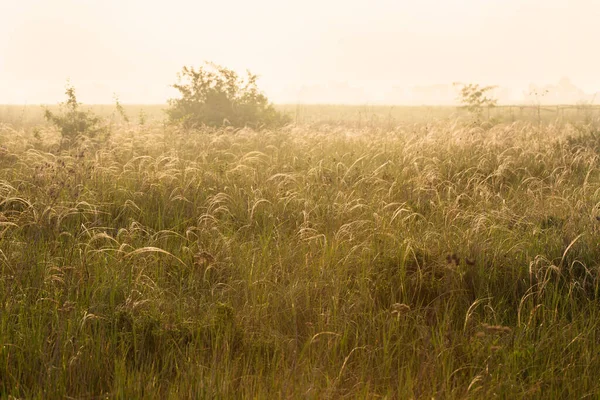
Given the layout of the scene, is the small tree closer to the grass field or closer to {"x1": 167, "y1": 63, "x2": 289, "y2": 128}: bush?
{"x1": 167, "y1": 63, "x2": 289, "y2": 128}: bush

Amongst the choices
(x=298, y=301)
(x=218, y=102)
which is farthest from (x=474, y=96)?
(x=298, y=301)

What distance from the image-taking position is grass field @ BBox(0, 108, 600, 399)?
238cm

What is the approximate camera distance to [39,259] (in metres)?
3.32

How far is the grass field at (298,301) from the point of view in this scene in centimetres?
238

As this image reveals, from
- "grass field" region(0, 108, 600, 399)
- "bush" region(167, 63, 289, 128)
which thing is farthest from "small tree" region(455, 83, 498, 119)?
"grass field" region(0, 108, 600, 399)

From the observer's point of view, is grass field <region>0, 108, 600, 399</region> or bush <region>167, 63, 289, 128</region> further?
bush <region>167, 63, 289, 128</region>

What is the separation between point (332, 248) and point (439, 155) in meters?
3.85

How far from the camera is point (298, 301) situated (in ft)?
10.2

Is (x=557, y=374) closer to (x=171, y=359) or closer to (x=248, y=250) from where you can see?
(x=171, y=359)

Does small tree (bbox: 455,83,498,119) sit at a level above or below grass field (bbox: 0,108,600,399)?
above

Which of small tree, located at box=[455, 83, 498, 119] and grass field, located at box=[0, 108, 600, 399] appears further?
small tree, located at box=[455, 83, 498, 119]

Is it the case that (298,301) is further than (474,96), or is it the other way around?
(474,96)

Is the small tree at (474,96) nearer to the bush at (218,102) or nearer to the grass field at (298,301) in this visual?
the bush at (218,102)

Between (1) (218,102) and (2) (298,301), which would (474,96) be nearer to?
(1) (218,102)
